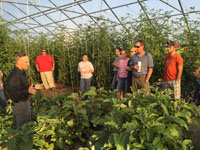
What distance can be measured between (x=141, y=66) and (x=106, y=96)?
1.50m

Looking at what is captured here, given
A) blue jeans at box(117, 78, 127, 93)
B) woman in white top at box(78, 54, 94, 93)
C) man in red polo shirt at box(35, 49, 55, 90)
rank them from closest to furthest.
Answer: blue jeans at box(117, 78, 127, 93)
woman in white top at box(78, 54, 94, 93)
man in red polo shirt at box(35, 49, 55, 90)

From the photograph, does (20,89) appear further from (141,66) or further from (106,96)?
(141,66)

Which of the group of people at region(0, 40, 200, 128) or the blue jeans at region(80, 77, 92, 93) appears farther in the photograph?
the blue jeans at region(80, 77, 92, 93)

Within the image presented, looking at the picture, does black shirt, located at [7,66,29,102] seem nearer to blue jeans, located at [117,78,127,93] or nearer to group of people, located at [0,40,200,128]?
group of people, located at [0,40,200,128]

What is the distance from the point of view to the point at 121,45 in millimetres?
5367

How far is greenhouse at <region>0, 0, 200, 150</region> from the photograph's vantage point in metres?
1.37

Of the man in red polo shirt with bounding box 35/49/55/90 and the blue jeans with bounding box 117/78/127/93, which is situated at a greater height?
the man in red polo shirt with bounding box 35/49/55/90

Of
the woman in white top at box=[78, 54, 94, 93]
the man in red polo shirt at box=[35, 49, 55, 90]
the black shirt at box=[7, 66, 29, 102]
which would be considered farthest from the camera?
the man in red polo shirt at box=[35, 49, 55, 90]

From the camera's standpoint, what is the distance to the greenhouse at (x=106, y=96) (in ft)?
4.49

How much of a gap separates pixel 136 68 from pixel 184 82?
5.78 ft

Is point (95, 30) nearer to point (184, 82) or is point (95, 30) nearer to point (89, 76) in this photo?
point (89, 76)

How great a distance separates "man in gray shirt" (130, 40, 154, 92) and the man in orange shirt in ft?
1.23

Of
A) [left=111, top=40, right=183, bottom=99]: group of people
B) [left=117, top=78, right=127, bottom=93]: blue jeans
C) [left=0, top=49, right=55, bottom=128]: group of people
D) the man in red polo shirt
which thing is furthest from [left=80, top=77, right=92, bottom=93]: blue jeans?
[left=0, top=49, right=55, bottom=128]: group of people

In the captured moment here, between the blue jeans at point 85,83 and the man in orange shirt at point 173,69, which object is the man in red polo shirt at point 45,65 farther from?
the man in orange shirt at point 173,69
